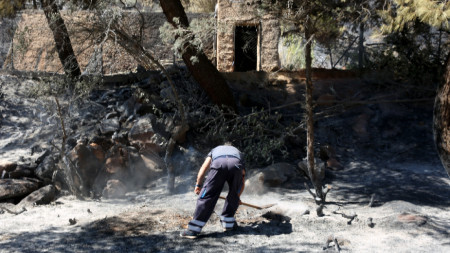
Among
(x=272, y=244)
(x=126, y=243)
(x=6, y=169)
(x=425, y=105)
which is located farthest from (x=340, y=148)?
(x=6, y=169)

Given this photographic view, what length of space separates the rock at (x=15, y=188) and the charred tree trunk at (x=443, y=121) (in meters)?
6.64

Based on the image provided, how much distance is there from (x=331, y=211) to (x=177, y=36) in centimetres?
396

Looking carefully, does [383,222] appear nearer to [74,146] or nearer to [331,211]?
[331,211]

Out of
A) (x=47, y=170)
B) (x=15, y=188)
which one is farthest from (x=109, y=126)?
(x=15, y=188)

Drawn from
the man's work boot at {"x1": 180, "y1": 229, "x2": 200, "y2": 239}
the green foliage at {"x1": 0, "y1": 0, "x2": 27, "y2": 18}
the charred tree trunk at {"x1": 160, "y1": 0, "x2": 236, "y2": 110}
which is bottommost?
the man's work boot at {"x1": 180, "y1": 229, "x2": 200, "y2": 239}

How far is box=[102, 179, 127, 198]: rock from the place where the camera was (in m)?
8.40

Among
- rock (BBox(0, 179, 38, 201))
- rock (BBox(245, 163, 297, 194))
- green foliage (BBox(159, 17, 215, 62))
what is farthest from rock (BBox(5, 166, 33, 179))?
rock (BBox(245, 163, 297, 194))

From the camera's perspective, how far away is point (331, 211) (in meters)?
7.03

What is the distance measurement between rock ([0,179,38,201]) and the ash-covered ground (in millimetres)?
560

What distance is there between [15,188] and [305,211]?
4.77 m

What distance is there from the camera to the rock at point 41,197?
7.73 meters

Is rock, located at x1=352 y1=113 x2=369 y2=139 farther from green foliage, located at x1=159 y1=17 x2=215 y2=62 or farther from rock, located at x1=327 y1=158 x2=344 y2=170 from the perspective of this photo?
green foliage, located at x1=159 y1=17 x2=215 y2=62

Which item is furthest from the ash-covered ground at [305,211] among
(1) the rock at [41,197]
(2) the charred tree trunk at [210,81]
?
(2) the charred tree trunk at [210,81]

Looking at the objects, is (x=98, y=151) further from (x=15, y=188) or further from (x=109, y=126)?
(x=15, y=188)
